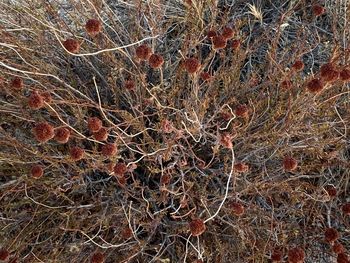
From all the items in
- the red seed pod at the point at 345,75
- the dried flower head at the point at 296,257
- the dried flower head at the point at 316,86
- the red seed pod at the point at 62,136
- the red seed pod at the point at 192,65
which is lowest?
the dried flower head at the point at 296,257

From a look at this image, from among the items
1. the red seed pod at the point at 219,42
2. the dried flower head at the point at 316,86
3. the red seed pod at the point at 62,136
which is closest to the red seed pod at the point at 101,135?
the red seed pod at the point at 62,136

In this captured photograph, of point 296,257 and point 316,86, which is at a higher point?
point 316,86

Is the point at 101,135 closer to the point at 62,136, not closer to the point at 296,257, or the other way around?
the point at 62,136

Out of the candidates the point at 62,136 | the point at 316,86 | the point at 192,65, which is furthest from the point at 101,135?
the point at 316,86

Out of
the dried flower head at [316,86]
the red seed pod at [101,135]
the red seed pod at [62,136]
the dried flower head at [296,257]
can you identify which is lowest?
the dried flower head at [296,257]

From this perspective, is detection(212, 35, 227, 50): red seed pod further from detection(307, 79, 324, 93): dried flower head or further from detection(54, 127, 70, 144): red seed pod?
detection(54, 127, 70, 144): red seed pod

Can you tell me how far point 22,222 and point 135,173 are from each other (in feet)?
1.43

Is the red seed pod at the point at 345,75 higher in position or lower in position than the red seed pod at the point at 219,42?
higher

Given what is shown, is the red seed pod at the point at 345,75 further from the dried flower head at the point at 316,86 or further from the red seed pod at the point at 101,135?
the red seed pod at the point at 101,135

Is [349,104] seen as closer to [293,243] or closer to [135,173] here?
[293,243]

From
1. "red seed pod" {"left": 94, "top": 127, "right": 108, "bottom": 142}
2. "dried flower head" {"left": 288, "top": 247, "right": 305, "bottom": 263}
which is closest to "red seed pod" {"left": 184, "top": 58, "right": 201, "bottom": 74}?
"red seed pod" {"left": 94, "top": 127, "right": 108, "bottom": 142}

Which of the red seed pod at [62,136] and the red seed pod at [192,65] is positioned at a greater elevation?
the red seed pod at [192,65]

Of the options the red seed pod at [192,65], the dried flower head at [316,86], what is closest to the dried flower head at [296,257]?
the dried flower head at [316,86]

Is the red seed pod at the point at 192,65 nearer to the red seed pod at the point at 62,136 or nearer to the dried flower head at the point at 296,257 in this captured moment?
the red seed pod at the point at 62,136
